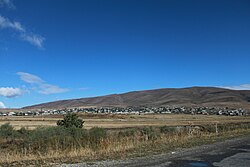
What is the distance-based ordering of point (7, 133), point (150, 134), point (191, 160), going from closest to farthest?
point (191, 160) < point (150, 134) < point (7, 133)

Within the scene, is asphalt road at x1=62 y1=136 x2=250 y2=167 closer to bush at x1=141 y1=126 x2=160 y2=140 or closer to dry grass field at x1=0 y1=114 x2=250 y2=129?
bush at x1=141 y1=126 x2=160 y2=140

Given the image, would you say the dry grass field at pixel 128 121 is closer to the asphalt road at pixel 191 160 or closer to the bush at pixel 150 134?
the bush at pixel 150 134

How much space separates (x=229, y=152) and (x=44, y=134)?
57.1ft

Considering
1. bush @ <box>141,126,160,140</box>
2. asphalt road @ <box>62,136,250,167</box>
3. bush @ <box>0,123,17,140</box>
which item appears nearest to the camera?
asphalt road @ <box>62,136,250,167</box>

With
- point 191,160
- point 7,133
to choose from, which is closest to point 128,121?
point 7,133

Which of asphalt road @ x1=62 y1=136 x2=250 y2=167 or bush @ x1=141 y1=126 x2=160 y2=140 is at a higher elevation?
bush @ x1=141 y1=126 x2=160 y2=140

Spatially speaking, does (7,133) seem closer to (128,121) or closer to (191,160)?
(191,160)

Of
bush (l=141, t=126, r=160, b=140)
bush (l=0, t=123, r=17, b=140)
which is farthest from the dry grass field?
bush (l=141, t=126, r=160, b=140)

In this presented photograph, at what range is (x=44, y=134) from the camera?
2984 centimetres

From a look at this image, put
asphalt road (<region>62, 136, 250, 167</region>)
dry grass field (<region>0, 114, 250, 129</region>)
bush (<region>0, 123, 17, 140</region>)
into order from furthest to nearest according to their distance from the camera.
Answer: dry grass field (<region>0, 114, 250, 129</region>) < bush (<region>0, 123, 17, 140</region>) < asphalt road (<region>62, 136, 250, 167</region>)

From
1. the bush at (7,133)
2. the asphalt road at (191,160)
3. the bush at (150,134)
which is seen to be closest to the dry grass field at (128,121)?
the bush at (7,133)

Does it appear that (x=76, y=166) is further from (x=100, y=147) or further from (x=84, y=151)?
(x=100, y=147)

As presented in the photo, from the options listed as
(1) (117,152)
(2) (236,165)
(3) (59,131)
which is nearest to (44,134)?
(3) (59,131)

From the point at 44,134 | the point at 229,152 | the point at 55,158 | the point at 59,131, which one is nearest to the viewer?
the point at 55,158
